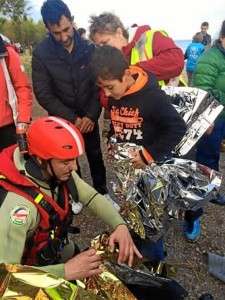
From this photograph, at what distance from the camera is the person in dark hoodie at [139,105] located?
2363 millimetres

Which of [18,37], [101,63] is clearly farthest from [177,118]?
[18,37]

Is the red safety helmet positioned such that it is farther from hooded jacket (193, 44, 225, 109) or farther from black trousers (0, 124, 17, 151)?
hooded jacket (193, 44, 225, 109)

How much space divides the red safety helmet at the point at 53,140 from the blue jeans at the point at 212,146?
2059 mm

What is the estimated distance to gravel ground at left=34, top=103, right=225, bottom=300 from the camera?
289 cm

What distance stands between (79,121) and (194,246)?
1.61m

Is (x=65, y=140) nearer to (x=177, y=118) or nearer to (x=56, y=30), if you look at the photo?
(x=177, y=118)

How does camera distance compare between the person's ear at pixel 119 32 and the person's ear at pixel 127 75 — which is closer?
the person's ear at pixel 127 75

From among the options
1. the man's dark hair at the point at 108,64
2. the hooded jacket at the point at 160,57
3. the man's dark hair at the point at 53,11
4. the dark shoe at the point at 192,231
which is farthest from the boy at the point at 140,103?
the dark shoe at the point at 192,231

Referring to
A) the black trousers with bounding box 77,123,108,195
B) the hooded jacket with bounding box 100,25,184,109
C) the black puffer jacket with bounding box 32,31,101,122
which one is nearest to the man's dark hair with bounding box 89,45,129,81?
the hooded jacket with bounding box 100,25,184,109

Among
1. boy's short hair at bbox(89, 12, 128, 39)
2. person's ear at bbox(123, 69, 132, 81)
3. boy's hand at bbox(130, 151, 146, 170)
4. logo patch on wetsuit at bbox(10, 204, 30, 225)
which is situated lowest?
boy's hand at bbox(130, 151, 146, 170)

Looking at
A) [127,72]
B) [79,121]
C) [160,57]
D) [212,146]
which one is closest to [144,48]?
[160,57]

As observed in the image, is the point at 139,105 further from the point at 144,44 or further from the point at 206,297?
the point at 206,297

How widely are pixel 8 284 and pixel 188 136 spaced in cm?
174

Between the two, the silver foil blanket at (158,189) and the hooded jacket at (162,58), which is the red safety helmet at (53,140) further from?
the hooded jacket at (162,58)
